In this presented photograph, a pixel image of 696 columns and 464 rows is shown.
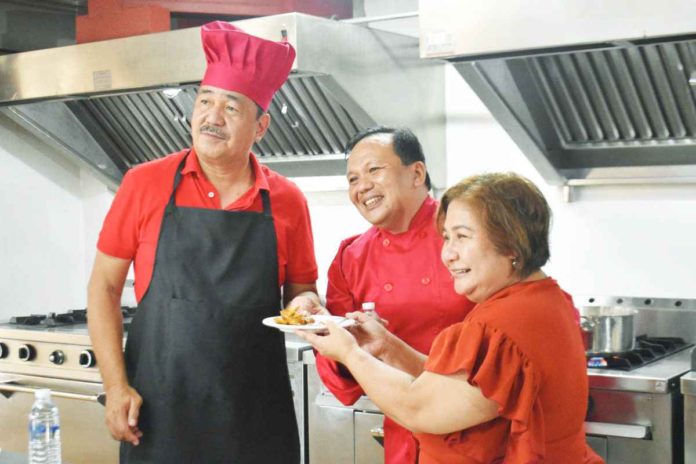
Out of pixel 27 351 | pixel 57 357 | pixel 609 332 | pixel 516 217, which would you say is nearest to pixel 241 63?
pixel 516 217

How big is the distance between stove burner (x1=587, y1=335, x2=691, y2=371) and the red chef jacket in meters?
0.71

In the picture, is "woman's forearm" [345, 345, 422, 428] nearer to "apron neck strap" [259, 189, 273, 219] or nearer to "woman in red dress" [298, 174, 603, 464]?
"woman in red dress" [298, 174, 603, 464]

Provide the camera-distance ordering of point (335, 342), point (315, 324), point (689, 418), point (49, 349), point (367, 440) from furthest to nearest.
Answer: point (49, 349) → point (367, 440) → point (689, 418) → point (315, 324) → point (335, 342)

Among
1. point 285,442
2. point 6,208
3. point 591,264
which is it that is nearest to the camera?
point 285,442

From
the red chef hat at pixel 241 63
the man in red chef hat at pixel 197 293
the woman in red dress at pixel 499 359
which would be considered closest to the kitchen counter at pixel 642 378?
the woman in red dress at pixel 499 359

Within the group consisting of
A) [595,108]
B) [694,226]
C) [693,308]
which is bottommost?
[693,308]

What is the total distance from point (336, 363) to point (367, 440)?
0.96m

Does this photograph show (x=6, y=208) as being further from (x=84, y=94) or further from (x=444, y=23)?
(x=444, y=23)

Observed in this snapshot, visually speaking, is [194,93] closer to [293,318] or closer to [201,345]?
[201,345]

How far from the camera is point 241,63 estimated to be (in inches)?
104

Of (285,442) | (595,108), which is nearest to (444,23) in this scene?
(595,108)

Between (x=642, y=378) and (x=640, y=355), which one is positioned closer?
(x=642, y=378)

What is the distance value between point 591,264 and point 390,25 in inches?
54.8

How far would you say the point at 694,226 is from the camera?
3.66 meters
